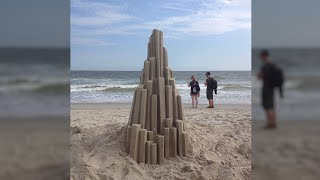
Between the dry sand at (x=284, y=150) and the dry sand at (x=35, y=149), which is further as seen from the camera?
the dry sand at (x=35, y=149)

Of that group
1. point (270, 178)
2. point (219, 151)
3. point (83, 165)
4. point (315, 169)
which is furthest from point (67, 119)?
point (219, 151)

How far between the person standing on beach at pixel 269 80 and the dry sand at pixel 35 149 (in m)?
0.71

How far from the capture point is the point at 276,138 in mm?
840

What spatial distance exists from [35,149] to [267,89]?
0.91 metres

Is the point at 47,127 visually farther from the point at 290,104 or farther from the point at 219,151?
the point at 219,151

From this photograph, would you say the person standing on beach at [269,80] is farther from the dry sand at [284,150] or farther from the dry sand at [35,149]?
the dry sand at [35,149]

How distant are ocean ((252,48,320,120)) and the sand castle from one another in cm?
195

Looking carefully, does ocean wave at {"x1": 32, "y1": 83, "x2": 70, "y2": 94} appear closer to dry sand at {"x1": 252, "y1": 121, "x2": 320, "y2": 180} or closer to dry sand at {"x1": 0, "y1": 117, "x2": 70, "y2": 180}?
dry sand at {"x1": 0, "y1": 117, "x2": 70, "y2": 180}

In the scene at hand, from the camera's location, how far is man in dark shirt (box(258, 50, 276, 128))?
0.73 m

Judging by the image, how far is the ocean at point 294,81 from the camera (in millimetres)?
757

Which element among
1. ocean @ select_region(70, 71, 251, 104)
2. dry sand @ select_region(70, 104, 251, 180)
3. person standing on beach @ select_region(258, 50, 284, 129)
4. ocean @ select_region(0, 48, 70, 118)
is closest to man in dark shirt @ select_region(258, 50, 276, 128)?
person standing on beach @ select_region(258, 50, 284, 129)

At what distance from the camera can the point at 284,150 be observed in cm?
91

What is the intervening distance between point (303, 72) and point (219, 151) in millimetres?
2389

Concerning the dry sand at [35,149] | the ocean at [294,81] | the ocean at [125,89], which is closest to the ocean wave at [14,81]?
the dry sand at [35,149]
